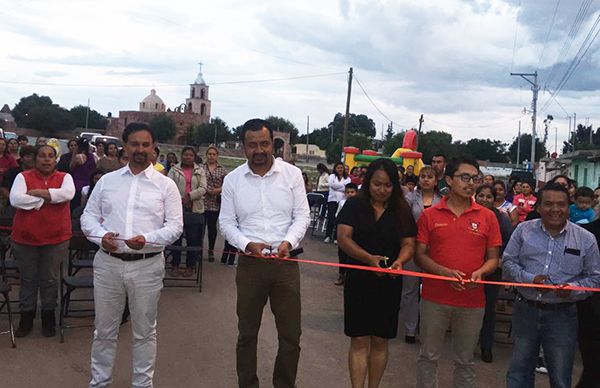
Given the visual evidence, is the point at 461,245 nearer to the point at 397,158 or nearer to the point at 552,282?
the point at 552,282

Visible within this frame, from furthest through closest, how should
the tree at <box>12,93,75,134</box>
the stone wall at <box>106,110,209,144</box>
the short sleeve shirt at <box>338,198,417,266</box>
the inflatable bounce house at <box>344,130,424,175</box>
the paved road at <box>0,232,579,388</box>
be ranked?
the stone wall at <box>106,110,209,144</box>, the tree at <box>12,93,75,134</box>, the inflatable bounce house at <box>344,130,424,175</box>, the paved road at <box>0,232,579,388</box>, the short sleeve shirt at <box>338,198,417,266</box>

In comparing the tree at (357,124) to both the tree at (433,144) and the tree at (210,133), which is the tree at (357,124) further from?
the tree at (433,144)

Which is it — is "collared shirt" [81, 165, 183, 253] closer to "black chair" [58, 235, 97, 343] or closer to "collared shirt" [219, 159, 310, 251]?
"collared shirt" [219, 159, 310, 251]

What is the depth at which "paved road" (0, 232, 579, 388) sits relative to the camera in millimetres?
4621

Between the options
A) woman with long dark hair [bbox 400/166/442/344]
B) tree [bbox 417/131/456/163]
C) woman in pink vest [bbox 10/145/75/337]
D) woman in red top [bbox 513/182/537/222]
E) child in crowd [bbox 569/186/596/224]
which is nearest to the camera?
woman in pink vest [bbox 10/145/75/337]

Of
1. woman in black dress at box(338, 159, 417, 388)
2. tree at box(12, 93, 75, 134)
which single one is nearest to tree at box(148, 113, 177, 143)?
tree at box(12, 93, 75, 134)

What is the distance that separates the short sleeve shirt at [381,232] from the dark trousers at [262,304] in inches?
21.6

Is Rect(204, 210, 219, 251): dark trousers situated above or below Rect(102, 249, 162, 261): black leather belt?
below

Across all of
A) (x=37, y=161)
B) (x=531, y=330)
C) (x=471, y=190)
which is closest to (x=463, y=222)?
(x=471, y=190)

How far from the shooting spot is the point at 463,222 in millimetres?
3963

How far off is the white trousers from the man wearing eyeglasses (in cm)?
260

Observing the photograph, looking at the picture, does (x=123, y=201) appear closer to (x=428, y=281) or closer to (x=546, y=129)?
(x=428, y=281)

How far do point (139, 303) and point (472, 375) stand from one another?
2436mm

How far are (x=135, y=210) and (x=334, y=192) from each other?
8693mm
